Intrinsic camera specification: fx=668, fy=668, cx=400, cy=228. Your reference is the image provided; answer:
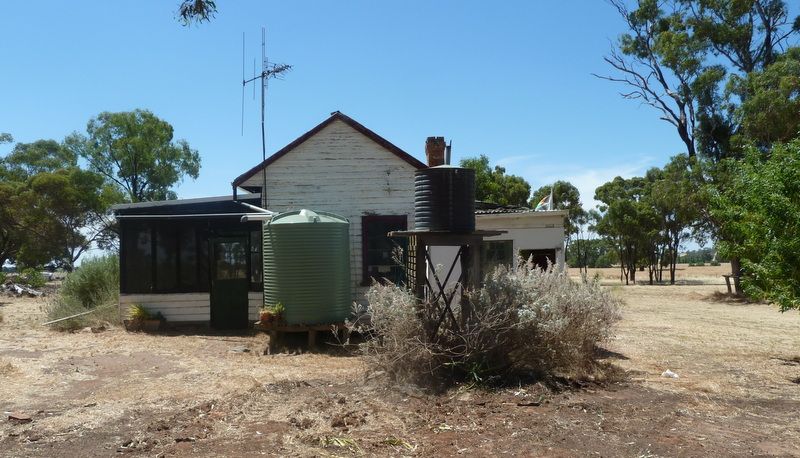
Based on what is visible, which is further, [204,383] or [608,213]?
[608,213]

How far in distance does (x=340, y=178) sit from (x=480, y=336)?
23.7 ft

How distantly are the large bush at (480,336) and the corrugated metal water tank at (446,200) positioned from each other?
31.2 inches

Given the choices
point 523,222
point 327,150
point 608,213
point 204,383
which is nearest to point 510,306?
point 204,383

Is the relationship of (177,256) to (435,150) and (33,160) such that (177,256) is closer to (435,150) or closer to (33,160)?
(435,150)

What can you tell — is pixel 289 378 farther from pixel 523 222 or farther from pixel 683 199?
pixel 683 199

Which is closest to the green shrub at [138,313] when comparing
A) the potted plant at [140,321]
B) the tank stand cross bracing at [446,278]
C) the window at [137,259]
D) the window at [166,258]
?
the potted plant at [140,321]

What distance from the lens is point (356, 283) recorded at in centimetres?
1384

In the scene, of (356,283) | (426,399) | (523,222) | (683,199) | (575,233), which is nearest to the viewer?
(426,399)

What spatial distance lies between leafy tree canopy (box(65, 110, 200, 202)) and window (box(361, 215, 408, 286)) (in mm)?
30908

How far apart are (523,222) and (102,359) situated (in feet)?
31.6

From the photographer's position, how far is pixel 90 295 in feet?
53.3

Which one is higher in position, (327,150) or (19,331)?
(327,150)

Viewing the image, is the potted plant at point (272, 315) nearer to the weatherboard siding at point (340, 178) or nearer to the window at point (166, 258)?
the weatherboard siding at point (340, 178)

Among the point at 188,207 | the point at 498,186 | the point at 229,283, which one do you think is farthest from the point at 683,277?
the point at 188,207
